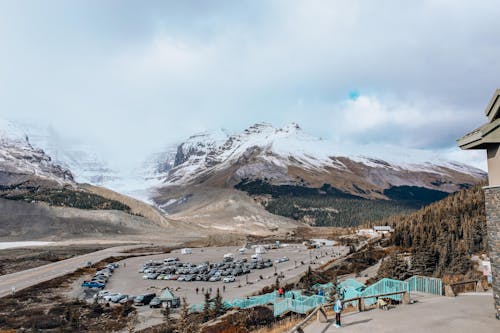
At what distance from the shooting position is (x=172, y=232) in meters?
177

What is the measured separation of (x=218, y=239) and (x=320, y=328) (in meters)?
139

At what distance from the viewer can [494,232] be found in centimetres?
1370

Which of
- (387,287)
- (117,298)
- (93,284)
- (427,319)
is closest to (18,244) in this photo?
(93,284)

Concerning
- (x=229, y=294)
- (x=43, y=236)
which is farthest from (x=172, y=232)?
(x=229, y=294)

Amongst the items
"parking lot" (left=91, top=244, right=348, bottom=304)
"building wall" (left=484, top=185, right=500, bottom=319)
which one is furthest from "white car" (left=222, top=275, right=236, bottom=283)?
"building wall" (left=484, top=185, right=500, bottom=319)

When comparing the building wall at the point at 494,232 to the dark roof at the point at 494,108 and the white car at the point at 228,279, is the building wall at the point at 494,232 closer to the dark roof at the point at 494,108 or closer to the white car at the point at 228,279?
the dark roof at the point at 494,108

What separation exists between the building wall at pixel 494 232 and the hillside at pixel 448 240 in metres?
27.1

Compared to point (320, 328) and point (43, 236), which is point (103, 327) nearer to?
point (320, 328)

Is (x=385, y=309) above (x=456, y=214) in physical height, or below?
below

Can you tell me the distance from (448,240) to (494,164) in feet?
136

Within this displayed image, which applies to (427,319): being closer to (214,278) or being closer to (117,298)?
(117,298)

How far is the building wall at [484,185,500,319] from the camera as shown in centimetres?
1348

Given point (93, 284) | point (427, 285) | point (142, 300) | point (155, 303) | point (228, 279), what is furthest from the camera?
point (228, 279)

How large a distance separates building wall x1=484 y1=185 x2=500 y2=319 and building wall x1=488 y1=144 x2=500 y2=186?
0.92ft
